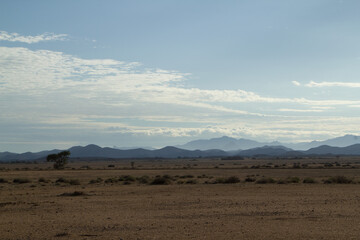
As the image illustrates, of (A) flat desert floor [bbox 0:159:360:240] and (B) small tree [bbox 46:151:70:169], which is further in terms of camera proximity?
(B) small tree [bbox 46:151:70:169]

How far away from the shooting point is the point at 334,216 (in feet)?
66.4

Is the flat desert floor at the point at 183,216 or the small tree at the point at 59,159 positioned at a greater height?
the small tree at the point at 59,159

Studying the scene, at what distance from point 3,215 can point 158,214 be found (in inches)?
308

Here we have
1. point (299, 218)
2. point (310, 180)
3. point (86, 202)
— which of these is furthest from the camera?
point (310, 180)

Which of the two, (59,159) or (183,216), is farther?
(59,159)

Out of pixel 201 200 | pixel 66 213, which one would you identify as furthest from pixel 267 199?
pixel 66 213

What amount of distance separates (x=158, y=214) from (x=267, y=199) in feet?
30.0

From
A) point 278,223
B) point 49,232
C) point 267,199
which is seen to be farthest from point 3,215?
point 267,199

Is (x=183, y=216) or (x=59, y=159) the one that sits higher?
(x=59, y=159)

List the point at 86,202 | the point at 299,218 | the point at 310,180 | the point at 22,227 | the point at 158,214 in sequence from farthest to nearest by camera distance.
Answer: the point at 310,180, the point at 86,202, the point at 158,214, the point at 299,218, the point at 22,227

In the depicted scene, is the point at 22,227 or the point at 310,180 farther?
the point at 310,180

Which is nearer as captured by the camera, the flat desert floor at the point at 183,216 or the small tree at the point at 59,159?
the flat desert floor at the point at 183,216

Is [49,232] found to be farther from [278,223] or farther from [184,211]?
[278,223]

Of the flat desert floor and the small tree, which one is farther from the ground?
the small tree
